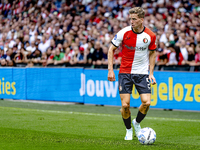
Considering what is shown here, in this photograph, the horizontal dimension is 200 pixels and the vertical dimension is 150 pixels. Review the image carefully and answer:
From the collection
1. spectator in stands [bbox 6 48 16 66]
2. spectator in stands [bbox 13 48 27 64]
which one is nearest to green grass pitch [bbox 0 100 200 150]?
spectator in stands [bbox 13 48 27 64]

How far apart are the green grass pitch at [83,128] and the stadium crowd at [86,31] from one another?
2.45 meters

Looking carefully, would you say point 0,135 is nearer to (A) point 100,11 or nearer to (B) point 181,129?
(B) point 181,129

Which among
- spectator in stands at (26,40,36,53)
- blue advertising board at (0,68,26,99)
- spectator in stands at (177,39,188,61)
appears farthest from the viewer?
spectator in stands at (26,40,36,53)

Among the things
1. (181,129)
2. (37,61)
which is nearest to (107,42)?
(37,61)

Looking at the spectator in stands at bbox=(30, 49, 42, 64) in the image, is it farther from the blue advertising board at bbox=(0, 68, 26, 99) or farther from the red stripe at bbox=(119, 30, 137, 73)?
the red stripe at bbox=(119, 30, 137, 73)

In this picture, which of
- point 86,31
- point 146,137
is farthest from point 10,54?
point 146,137

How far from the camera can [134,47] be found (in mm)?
6703

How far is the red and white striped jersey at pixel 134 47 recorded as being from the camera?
667 cm

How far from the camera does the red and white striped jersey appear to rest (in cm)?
667

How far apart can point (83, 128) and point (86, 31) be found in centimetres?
1005

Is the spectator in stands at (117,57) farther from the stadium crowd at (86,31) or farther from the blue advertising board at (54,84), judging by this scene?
the blue advertising board at (54,84)

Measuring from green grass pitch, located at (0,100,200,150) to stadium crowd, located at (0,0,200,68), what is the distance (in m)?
2.45

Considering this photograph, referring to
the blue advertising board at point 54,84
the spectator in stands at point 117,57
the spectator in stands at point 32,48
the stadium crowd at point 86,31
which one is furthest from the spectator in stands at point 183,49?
the spectator in stands at point 32,48

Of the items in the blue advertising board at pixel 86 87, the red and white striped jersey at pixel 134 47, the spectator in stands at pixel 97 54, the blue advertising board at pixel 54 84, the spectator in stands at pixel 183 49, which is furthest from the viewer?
the spectator in stands at pixel 97 54
